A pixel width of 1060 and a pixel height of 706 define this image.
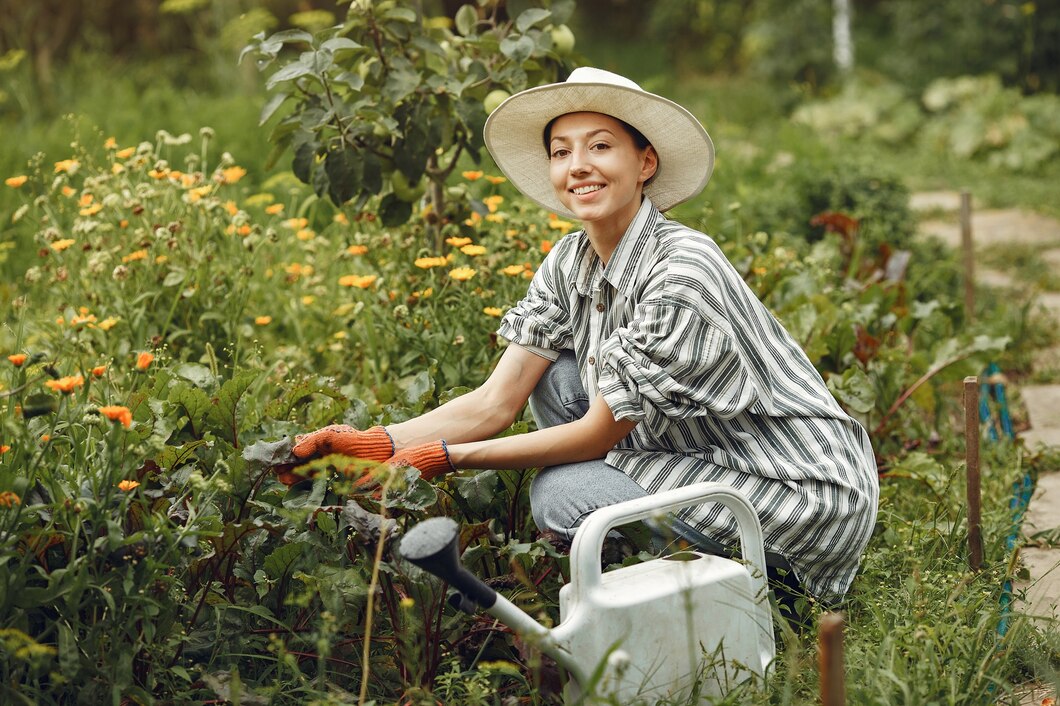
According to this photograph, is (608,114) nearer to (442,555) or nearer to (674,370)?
(674,370)

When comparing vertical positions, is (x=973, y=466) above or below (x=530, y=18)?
below

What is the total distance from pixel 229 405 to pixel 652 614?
1.02m

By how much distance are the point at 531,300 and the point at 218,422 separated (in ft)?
2.41

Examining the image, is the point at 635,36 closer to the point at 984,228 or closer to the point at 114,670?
the point at 984,228

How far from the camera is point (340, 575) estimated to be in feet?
6.64

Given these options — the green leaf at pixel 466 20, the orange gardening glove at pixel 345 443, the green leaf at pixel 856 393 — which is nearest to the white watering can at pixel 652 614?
the orange gardening glove at pixel 345 443

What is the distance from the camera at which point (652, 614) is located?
5.98 ft

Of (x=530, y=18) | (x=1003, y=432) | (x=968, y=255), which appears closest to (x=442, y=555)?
(x=530, y=18)

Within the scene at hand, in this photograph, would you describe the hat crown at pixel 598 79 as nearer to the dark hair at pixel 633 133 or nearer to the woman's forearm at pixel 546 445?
the dark hair at pixel 633 133

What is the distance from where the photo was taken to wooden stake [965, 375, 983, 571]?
238cm

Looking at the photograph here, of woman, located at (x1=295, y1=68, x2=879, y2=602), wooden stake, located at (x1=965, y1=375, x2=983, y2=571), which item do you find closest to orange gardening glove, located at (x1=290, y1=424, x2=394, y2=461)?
woman, located at (x1=295, y1=68, x2=879, y2=602)

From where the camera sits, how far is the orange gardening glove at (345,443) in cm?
214

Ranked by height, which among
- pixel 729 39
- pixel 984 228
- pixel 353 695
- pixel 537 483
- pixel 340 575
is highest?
pixel 729 39

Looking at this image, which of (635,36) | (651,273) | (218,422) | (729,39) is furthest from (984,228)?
(635,36)
